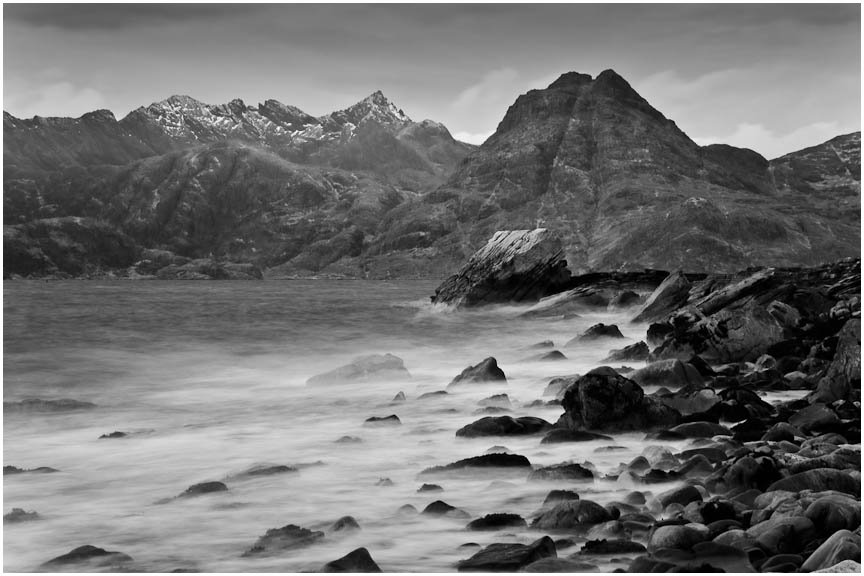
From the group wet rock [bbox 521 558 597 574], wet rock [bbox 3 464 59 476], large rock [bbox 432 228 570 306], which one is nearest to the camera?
wet rock [bbox 521 558 597 574]

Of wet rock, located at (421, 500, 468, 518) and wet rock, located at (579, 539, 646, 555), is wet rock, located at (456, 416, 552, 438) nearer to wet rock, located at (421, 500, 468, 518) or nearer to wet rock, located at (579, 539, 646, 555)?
wet rock, located at (421, 500, 468, 518)

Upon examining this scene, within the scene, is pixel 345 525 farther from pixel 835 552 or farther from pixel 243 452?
pixel 835 552

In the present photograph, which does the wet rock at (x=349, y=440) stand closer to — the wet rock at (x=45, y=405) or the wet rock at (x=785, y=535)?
the wet rock at (x=45, y=405)

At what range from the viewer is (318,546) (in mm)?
10969

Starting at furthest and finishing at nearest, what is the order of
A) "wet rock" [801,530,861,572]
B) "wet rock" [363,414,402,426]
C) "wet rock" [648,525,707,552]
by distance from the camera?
"wet rock" [363,414,402,426]
"wet rock" [648,525,707,552]
"wet rock" [801,530,861,572]

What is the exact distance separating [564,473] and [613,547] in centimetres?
318

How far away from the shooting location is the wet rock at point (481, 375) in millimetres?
23475

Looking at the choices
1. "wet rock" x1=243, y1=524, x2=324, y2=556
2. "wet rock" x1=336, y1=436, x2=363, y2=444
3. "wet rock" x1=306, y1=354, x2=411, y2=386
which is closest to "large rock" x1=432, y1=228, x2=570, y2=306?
"wet rock" x1=306, y1=354, x2=411, y2=386

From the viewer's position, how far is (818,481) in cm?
1197

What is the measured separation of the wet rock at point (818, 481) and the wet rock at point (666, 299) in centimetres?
3433

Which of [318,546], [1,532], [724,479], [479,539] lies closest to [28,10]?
[1,532]

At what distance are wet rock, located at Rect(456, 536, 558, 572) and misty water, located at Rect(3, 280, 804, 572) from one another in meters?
0.38

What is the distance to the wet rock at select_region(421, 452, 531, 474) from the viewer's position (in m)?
14.1

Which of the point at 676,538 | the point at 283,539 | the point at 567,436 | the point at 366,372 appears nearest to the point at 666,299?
the point at 366,372
